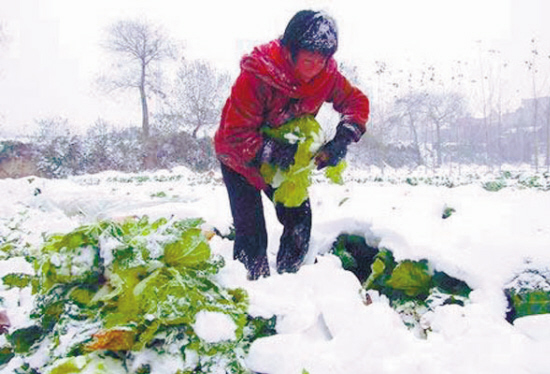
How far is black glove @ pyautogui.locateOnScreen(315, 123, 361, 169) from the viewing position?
2205mm

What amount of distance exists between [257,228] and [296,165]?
0.45 meters

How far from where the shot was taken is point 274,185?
7.33 ft

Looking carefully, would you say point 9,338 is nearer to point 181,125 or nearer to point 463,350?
point 463,350

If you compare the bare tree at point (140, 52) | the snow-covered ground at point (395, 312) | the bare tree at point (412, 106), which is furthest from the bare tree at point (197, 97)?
the snow-covered ground at point (395, 312)

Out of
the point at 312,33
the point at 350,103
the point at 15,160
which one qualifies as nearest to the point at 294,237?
the point at 350,103

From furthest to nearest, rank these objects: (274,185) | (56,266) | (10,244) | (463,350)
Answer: (10,244) < (274,185) < (56,266) < (463,350)

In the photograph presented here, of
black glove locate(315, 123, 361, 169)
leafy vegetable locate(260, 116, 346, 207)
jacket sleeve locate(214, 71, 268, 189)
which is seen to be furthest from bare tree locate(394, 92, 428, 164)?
jacket sleeve locate(214, 71, 268, 189)

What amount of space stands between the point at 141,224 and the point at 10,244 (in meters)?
2.59

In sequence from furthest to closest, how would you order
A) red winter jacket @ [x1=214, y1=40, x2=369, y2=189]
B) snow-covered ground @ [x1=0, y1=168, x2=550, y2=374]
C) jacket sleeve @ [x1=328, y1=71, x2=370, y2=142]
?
jacket sleeve @ [x1=328, y1=71, x2=370, y2=142] < red winter jacket @ [x1=214, y1=40, x2=369, y2=189] < snow-covered ground @ [x1=0, y1=168, x2=550, y2=374]

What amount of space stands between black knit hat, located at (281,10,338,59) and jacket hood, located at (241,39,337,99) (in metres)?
0.06

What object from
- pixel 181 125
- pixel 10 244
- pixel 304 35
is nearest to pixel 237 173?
pixel 304 35

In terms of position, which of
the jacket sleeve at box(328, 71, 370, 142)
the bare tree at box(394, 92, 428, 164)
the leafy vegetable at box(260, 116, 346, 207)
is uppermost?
the bare tree at box(394, 92, 428, 164)

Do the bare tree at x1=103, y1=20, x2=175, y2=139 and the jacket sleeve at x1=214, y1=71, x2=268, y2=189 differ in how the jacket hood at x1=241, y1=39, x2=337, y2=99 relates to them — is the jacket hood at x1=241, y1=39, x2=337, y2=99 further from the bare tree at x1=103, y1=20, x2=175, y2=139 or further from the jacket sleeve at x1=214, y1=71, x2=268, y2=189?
the bare tree at x1=103, y1=20, x2=175, y2=139

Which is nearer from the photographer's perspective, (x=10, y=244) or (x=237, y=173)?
(x=237, y=173)
